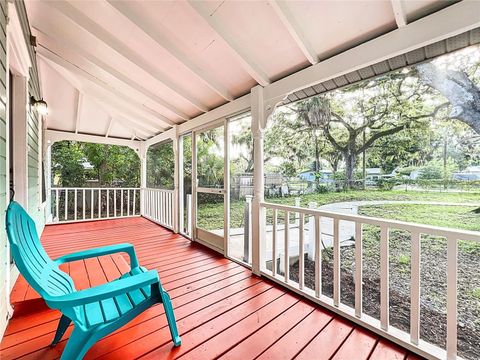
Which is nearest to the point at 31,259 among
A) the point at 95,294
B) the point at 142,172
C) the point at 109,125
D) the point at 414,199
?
the point at 95,294

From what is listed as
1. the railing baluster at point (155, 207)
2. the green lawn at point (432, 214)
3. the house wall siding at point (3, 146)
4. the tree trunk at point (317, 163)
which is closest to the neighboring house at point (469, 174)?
the green lawn at point (432, 214)

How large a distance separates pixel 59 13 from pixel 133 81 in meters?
1.04

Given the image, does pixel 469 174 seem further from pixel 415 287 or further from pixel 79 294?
pixel 79 294

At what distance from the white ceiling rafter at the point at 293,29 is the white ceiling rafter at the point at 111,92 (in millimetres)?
Answer: 3099

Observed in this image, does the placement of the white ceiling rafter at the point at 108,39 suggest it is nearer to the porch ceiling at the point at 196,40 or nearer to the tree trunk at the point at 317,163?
the porch ceiling at the point at 196,40

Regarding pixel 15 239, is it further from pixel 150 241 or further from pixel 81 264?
pixel 150 241

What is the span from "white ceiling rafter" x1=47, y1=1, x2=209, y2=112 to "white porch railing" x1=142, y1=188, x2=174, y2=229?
254 cm

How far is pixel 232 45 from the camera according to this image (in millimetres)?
2131

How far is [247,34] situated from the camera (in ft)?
6.79

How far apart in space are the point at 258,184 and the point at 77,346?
6.92 feet

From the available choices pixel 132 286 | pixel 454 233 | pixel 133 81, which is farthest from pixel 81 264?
pixel 454 233

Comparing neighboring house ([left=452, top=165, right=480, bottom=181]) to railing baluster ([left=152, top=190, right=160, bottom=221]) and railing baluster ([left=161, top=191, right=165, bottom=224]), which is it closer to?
railing baluster ([left=161, top=191, right=165, bottom=224])

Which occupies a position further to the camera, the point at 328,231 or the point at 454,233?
the point at 328,231

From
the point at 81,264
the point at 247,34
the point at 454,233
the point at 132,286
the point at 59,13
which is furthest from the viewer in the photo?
the point at 81,264
